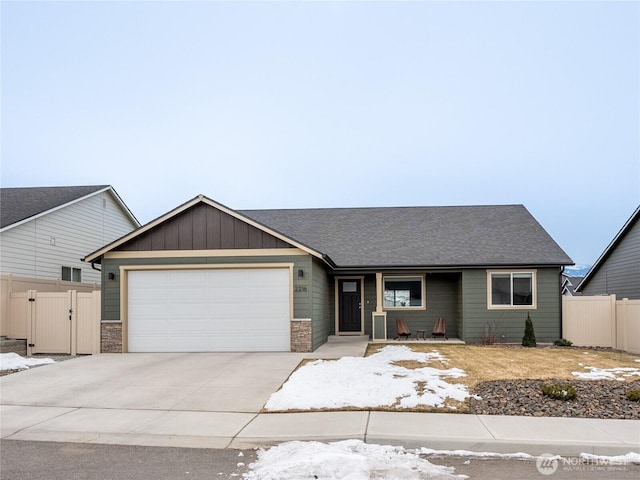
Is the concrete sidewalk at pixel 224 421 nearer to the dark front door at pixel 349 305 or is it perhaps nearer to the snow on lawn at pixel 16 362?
the snow on lawn at pixel 16 362

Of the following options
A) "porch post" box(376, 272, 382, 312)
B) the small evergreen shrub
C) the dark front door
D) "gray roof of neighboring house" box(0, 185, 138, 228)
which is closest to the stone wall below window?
"porch post" box(376, 272, 382, 312)

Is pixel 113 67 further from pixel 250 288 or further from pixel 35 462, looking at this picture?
pixel 35 462

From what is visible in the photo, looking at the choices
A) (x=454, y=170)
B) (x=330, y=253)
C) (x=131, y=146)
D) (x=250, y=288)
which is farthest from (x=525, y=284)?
(x=454, y=170)

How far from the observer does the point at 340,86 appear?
905 inches

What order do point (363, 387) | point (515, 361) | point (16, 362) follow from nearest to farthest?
point (363, 387) < point (515, 361) < point (16, 362)

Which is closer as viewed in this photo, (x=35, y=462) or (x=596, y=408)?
(x=35, y=462)

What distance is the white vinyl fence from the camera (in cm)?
1709

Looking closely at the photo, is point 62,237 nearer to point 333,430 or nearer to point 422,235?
point 422,235

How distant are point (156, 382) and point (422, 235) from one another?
1230 centimetres

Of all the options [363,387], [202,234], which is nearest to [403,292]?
[202,234]

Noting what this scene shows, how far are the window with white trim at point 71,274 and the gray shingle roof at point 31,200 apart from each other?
8.64ft

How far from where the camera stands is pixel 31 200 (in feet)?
68.9

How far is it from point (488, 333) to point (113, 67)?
51.3ft

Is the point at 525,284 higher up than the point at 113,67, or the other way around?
the point at 113,67
